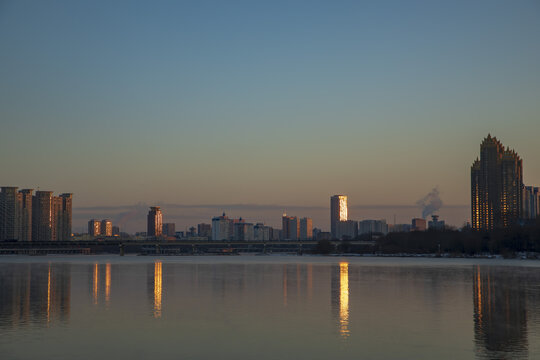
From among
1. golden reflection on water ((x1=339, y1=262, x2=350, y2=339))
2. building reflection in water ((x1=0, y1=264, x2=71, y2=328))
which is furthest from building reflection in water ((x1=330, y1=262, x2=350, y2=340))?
building reflection in water ((x1=0, y1=264, x2=71, y2=328))

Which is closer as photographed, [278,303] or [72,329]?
[72,329]

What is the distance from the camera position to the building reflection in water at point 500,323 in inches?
933

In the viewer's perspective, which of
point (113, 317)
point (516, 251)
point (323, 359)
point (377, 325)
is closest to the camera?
point (323, 359)

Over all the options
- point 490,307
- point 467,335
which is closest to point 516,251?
point 490,307

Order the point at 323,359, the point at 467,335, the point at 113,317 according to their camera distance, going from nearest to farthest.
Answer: the point at 323,359
the point at 467,335
the point at 113,317

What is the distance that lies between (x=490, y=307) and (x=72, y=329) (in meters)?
25.5

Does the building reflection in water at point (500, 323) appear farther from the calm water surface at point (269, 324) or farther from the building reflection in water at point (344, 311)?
the building reflection in water at point (344, 311)

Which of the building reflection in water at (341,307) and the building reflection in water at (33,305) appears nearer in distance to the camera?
the building reflection in water at (341,307)

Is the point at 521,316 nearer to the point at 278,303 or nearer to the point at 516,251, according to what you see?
the point at 278,303

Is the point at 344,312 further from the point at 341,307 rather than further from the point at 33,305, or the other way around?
the point at 33,305

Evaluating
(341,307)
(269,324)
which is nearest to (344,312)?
(341,307)

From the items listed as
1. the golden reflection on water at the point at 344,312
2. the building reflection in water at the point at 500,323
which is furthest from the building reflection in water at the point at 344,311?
the building reflection in water at the point at 500,323

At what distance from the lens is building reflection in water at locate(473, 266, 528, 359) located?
23.7 m

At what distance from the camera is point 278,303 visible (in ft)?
135
